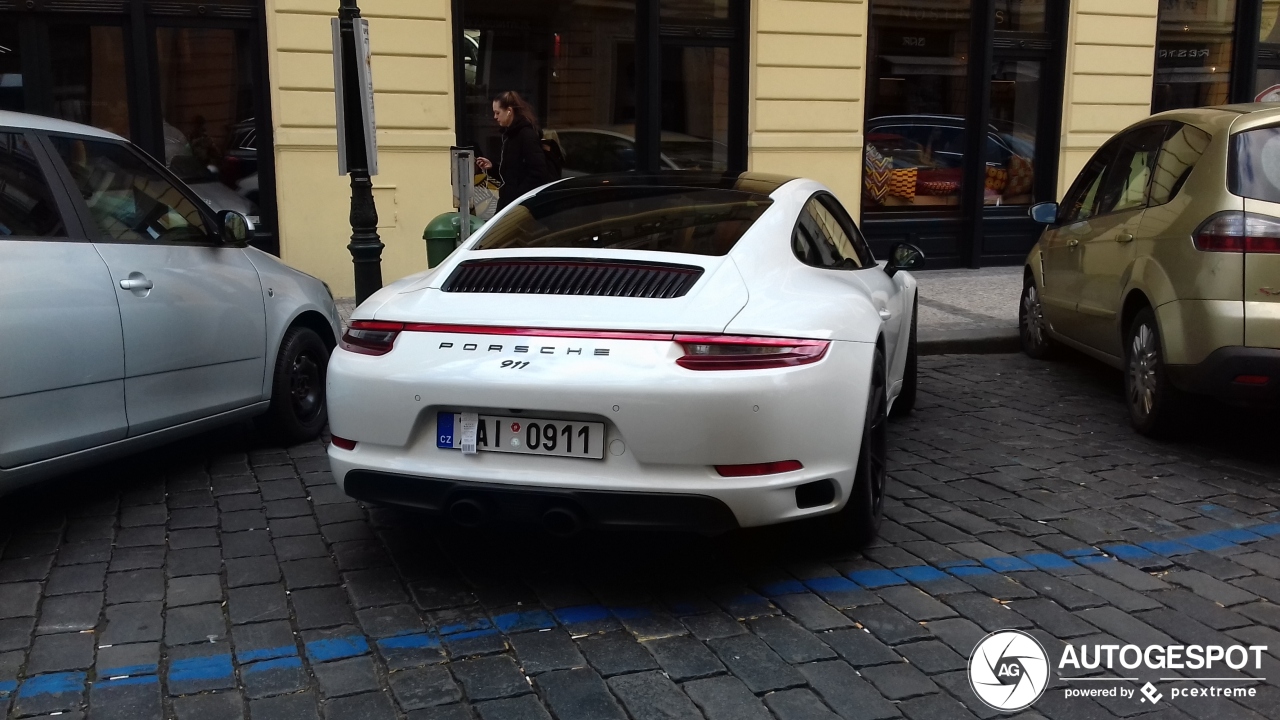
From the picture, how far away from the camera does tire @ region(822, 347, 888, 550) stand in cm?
425

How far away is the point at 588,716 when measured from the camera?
3.16 meters

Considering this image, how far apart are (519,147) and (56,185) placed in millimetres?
5395

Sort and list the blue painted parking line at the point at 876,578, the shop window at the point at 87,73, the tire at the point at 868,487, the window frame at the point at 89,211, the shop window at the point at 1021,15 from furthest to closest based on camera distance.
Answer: the shop window at the point at 1021,15, the shop window at the point at 87,73, the window frame at the point at 89,211, the tire at the point at 868,487, the blue painted parking line at the point at 876,578

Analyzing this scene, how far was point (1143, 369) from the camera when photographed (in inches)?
248

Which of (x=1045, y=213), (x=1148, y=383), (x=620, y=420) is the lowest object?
(x=1148, y=383)

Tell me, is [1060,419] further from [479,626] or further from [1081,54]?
[1081,54]

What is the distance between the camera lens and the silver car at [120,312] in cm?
440

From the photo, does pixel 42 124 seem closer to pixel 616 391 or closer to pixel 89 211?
pixel 89 211

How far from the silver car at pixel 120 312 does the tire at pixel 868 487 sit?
9.27 feet

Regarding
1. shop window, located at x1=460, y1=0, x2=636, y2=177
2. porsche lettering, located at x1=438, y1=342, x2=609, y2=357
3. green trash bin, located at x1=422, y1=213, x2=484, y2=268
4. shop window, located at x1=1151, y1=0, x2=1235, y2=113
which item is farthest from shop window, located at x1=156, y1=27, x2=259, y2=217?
shop window, located at x1=1151, y1=0, x2=1235, y2=113

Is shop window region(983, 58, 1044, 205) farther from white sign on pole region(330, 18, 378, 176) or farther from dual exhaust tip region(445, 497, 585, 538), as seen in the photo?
dual exhaust tip region(445, 497, 585, 538)

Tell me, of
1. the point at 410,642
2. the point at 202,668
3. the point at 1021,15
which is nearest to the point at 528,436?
the point at 410,642

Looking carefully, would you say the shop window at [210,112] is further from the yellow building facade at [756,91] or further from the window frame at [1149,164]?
the window frame at [1149,164]

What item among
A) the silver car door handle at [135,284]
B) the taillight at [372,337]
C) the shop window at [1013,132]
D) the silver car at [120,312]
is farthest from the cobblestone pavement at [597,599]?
the shop window at [1013,132]
